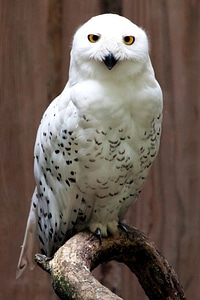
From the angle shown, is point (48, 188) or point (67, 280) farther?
point (48, 188)

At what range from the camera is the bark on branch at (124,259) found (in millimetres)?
2002

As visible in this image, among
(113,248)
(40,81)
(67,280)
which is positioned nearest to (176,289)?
(113,248)

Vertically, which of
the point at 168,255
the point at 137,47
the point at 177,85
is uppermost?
the point at 137,47

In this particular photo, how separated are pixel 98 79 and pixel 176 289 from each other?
→ 23.9 inches

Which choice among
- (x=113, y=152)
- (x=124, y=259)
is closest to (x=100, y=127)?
(x=113, y=152)

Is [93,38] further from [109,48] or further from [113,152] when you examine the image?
[113,152]

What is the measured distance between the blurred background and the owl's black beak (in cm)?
65

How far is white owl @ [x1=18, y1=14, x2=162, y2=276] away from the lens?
2.07m

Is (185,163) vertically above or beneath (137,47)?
beneath

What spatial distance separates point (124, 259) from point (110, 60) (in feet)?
1.95

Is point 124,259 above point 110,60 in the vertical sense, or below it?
below

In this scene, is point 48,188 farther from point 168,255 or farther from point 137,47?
point 168,255

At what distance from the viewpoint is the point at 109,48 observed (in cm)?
203

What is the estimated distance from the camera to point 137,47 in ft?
6.82
